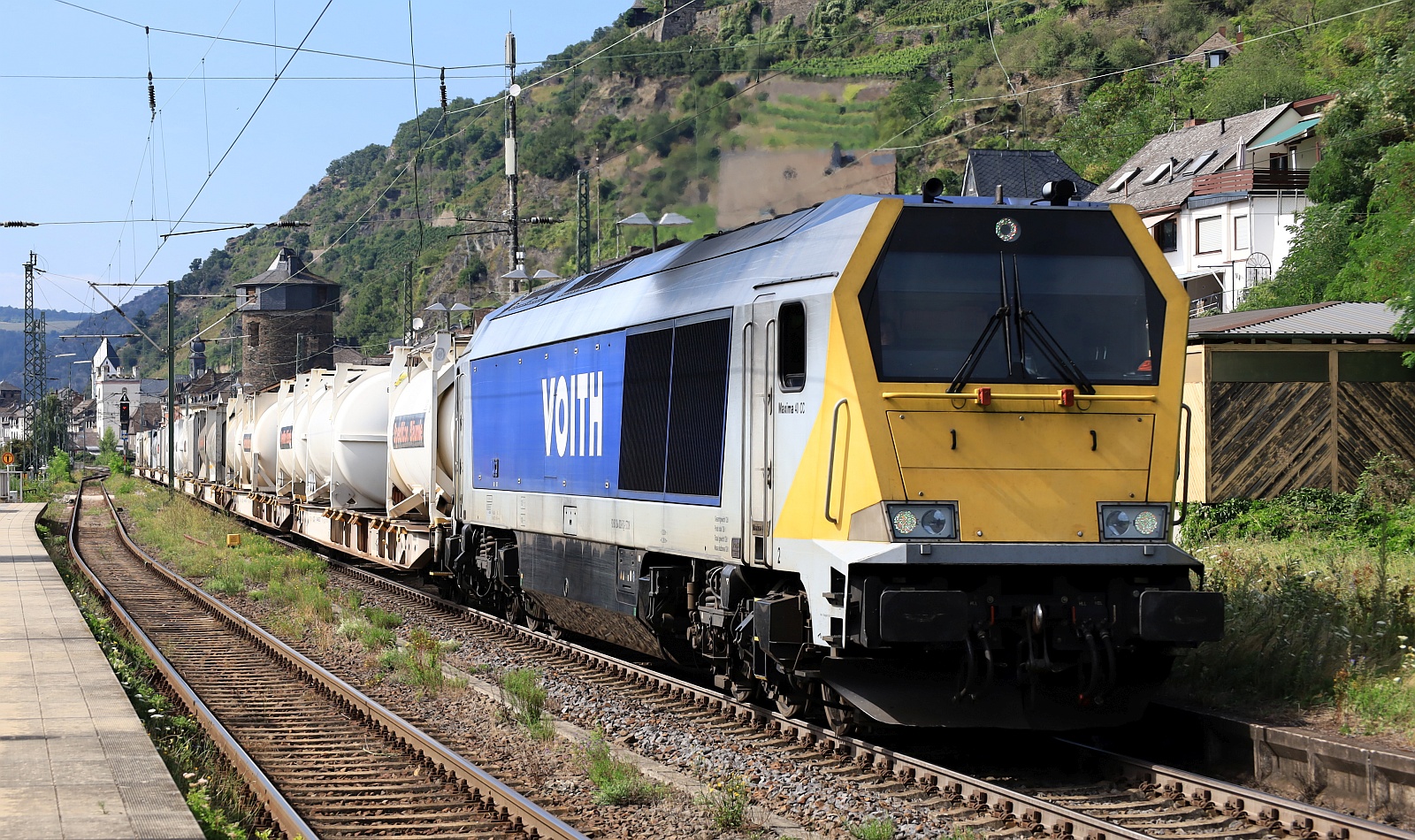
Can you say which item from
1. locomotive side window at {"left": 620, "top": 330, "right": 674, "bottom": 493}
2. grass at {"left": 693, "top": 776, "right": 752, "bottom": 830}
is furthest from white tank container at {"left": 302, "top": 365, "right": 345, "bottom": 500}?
grass at {"left": 693, "top": 776, "right": 752, "bottom": 830}

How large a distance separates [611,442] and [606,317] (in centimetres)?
123

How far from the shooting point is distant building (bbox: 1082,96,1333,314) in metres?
50.5

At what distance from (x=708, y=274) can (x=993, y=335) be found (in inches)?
112

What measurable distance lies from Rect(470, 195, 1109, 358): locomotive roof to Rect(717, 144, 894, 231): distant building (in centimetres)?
148

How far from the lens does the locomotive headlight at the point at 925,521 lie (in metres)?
8.65

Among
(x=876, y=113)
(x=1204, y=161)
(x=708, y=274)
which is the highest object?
(x=1204, y=161)

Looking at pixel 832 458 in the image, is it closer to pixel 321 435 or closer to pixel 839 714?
pixel 839 714

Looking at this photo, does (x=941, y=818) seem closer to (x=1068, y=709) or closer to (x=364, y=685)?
(x=1068, y=709)

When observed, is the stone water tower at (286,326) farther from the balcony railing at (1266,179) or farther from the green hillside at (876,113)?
the balcony railing at (1266,179)

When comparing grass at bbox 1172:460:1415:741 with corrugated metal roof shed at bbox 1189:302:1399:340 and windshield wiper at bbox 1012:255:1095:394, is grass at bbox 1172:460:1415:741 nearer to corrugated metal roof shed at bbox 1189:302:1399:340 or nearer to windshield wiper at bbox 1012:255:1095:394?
windshield wiper at bbox 1012:255:1095:394

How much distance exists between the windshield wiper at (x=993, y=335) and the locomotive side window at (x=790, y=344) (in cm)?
110

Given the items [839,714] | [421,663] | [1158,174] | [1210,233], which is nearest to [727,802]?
[839,714]

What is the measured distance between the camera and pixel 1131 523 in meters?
9.04

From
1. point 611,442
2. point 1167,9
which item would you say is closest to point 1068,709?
point 611,442
